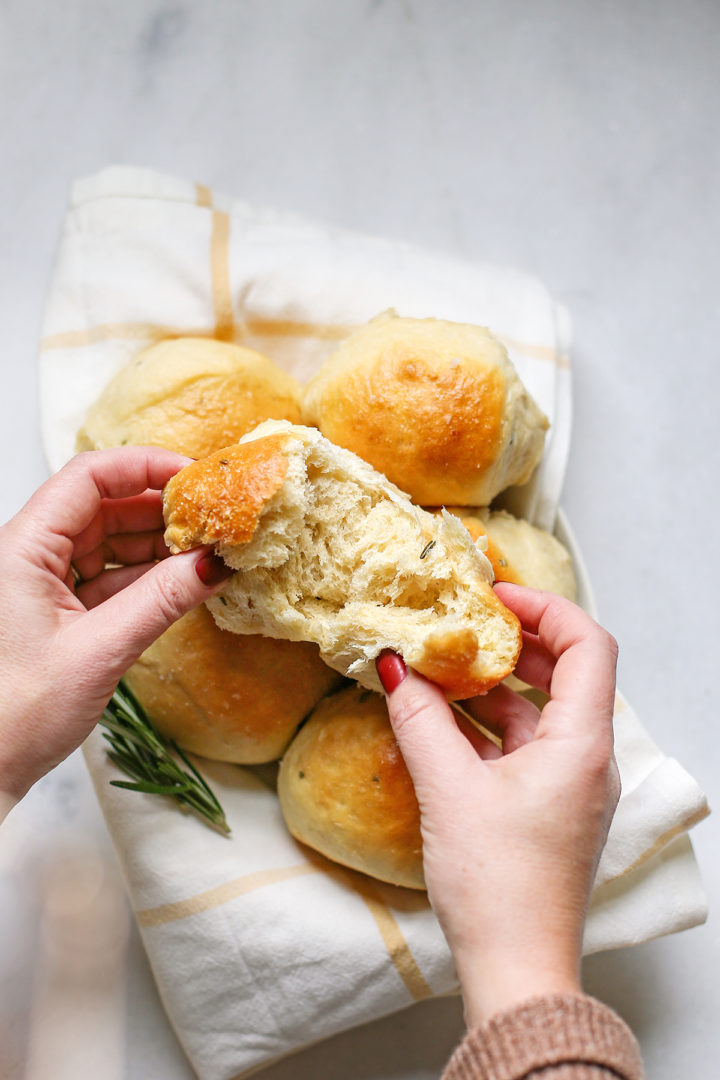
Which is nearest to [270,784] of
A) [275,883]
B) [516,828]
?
[275,883]

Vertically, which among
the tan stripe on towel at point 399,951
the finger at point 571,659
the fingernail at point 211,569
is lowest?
the tan stripe on towel at point 399,951

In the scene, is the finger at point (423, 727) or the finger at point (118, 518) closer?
the finger at point (423, 727)

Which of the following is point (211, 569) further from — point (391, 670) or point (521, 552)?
point (521, 552)

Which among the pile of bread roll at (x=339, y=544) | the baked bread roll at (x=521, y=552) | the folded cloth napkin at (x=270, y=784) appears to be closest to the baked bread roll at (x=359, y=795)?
the pile of bread roll at (x=339, y=544)

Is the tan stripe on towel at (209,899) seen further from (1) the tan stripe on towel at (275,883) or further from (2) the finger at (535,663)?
(2) the finger at (535,663)

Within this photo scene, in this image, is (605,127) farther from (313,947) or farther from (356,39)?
(313,947)

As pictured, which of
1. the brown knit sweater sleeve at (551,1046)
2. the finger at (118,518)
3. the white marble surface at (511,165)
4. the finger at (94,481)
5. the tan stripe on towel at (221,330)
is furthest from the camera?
the white marble surface at (511,165)

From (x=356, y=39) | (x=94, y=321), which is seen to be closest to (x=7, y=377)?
(x=94, y=321)
